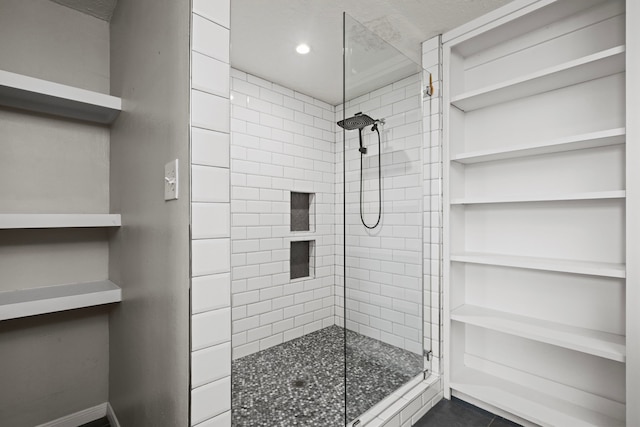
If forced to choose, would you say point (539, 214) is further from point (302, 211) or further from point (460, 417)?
point (302, 211)

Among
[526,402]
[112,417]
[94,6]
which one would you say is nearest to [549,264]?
[526,402]

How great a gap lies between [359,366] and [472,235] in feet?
3.63

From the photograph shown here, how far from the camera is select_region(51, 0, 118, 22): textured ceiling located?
62.6 inches

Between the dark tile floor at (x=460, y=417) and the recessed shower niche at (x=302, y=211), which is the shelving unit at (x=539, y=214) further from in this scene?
the recessed shower niche at (x=302, y=211)

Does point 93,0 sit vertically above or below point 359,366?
above

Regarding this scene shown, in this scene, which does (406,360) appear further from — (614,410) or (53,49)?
(53,49)

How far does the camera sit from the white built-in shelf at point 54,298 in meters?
1.25

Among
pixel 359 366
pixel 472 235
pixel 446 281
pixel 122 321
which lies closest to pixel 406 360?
pixel 359 366

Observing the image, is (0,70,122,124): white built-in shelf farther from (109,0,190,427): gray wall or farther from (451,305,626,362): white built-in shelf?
(451,305,626,362): white built-in shelf

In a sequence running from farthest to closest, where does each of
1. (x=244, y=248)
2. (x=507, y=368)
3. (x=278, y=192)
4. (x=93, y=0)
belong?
(x=278, y=192), (x=244, y=248), (x=507, y=368), (x=93, y=0)

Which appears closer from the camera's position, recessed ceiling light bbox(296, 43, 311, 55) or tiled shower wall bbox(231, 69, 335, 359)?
recessed ceiling light bbox(296, 43, 311, 55)

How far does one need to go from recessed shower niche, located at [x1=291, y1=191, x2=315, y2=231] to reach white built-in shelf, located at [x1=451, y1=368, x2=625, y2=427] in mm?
1725

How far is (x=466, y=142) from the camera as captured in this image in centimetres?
201

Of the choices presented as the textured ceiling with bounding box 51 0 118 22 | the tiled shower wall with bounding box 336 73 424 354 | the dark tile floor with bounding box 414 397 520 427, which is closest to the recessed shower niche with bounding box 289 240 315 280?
the tiled shower wall with bounding box 336 73 424 354
